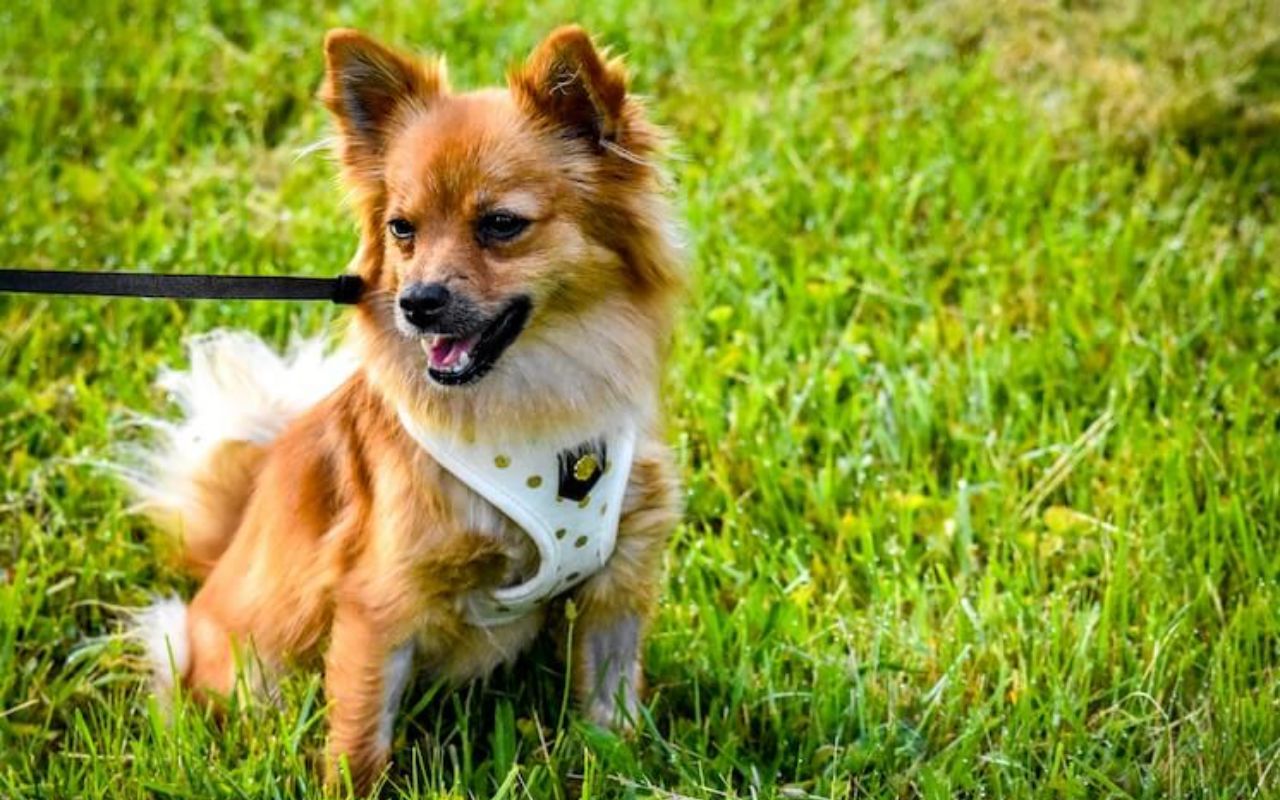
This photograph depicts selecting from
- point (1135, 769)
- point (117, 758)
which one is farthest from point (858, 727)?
point (117, 758)

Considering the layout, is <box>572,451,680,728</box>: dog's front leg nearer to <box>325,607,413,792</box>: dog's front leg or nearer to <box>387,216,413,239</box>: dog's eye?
<box>325,607,413,792</box>: dog's front leg

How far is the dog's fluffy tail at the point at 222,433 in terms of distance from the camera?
3627 millimetres

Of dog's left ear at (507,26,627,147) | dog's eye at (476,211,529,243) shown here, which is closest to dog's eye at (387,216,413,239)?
dog's eye at (476,211,529,243)

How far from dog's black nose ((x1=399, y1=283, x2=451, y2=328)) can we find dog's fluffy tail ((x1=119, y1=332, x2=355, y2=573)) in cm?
87

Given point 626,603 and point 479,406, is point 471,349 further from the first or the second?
point 626,603

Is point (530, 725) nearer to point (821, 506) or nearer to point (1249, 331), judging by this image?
point (821, 506)

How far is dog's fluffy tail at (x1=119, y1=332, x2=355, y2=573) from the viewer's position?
3627 millimetres

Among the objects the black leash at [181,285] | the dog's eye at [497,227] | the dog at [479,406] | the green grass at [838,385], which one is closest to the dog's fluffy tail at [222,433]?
the green grass at [838,385]

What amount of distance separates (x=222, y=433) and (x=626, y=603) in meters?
1.08

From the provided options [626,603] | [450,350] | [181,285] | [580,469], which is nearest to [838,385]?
[626,603]

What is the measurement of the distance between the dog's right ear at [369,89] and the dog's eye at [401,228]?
0.56 feet

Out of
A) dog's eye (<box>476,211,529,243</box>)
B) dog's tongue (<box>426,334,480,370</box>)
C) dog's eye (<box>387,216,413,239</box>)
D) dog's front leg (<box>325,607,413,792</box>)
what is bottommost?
dog's front leg (<box>325,607,413,792</box>)

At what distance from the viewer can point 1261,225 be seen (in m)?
4.88

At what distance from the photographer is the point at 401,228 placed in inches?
114
